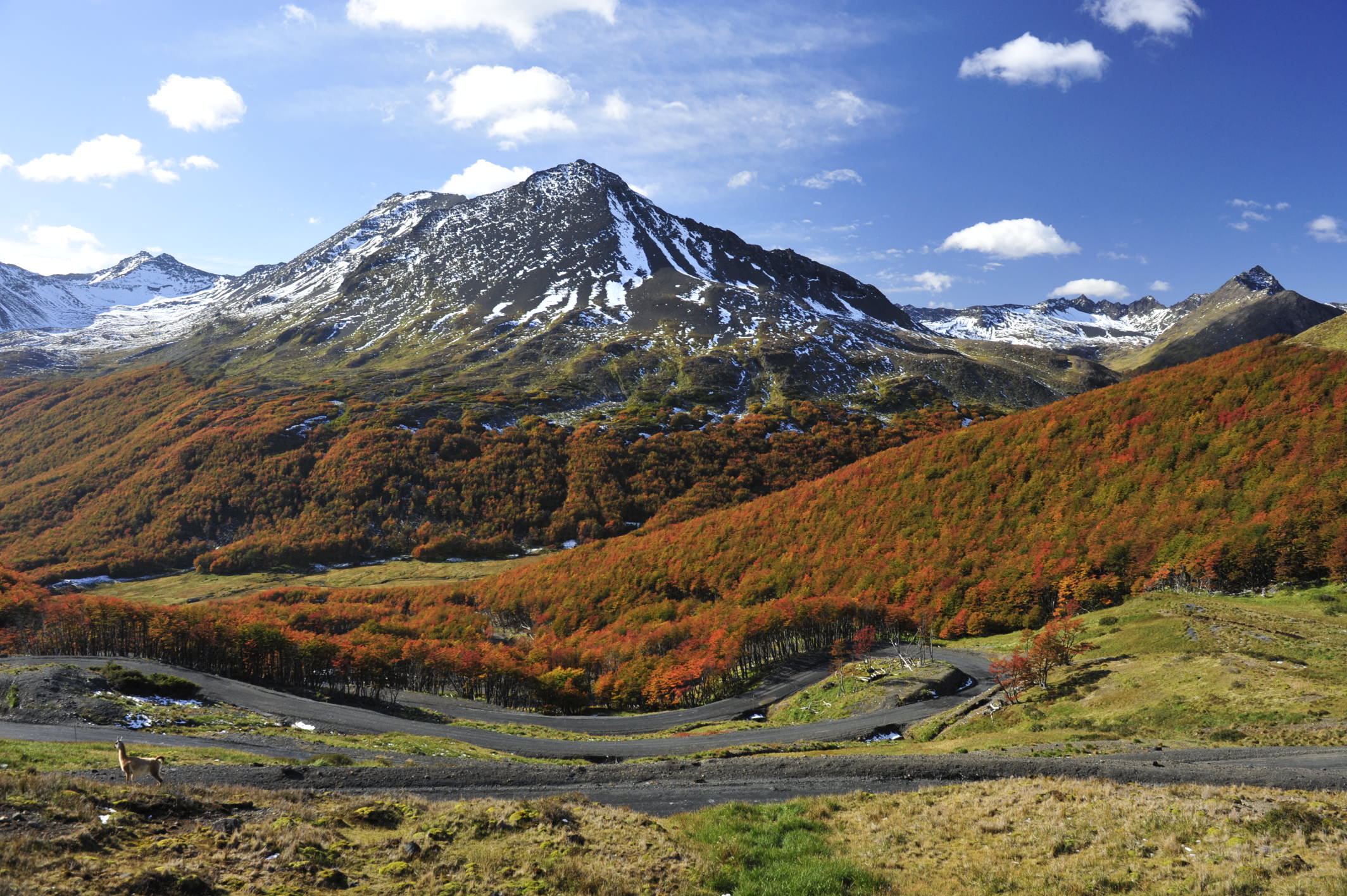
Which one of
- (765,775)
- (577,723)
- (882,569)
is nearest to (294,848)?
(765,775)

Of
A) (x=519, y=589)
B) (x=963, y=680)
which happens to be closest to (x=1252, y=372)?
(x=963, y=680)

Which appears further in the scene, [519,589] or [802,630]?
[519,589]

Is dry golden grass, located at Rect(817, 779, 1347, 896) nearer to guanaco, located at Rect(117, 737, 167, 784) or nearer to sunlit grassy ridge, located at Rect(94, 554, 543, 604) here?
guanaco, located at Rect(117, 737, 167, 784)

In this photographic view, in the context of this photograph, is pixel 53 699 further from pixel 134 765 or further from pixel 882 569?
pixel 882 569

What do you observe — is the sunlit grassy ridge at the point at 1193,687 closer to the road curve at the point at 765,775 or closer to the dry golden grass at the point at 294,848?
the road curve at the point at 765,775

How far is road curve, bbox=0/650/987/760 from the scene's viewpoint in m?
55.5

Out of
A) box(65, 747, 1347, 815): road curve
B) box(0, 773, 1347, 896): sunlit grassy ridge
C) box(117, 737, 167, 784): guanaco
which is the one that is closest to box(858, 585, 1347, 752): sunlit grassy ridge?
box(65, 747, 1347, 815): road curve

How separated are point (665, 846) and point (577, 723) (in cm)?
6513

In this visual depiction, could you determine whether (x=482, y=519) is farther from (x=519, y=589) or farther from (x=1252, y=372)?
(x=1252, y=372)

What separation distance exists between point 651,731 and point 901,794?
51.4m

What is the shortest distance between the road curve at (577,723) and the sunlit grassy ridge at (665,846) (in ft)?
101

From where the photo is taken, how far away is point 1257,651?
4178 cm

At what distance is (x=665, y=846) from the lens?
1819cm

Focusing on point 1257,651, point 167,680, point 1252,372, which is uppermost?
point 1252,372
